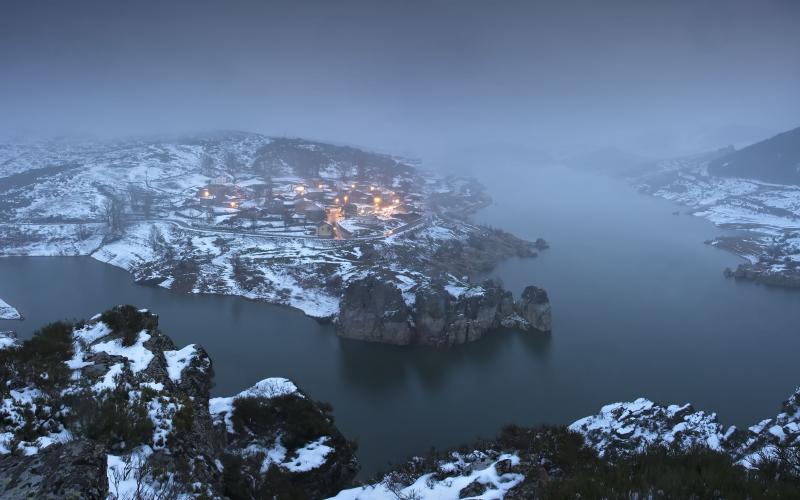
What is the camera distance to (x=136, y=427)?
812 centimetres

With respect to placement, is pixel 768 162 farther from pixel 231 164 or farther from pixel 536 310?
pixel 231 164

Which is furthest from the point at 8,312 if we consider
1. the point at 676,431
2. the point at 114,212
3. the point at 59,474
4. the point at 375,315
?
the point at 676,431

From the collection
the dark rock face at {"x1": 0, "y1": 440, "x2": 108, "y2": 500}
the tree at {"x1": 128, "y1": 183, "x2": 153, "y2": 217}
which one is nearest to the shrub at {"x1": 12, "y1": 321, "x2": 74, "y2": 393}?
the dark rock face at {"x1": 0, "y1": 440, "x2": 108, "y2": 500}

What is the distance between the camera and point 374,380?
29.6 metres

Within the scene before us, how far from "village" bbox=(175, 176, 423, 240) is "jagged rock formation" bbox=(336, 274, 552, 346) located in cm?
2207

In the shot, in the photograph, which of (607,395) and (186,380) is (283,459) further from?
(607,395)

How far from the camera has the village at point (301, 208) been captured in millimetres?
60375

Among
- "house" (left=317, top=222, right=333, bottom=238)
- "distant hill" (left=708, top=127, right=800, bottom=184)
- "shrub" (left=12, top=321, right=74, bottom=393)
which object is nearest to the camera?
"shrub" (left=12, top=321, right=74, bottom=393)

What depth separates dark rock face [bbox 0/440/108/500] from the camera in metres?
5.09

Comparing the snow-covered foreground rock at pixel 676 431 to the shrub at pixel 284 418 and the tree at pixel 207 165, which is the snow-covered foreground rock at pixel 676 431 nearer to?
the shrub at pixel 284 418

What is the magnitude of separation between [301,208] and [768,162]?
12369 centimetres

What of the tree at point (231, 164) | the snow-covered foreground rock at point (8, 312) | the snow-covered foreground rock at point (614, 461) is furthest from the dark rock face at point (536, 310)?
the tree at point (231, 164)

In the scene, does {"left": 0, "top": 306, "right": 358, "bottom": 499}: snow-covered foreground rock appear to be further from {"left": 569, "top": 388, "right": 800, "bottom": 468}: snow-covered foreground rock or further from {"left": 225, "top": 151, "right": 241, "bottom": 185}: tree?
{"left": 225, "top": 151, "right": 241, "bottom": 185}: tree

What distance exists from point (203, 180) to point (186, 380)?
86.5 meters
